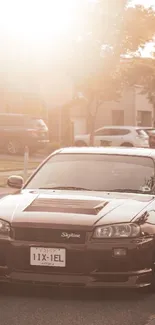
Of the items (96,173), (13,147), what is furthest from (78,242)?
(13,147)

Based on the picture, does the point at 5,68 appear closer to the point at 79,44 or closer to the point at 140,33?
the point at 79,44

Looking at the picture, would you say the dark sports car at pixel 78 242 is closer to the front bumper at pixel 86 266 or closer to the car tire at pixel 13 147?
the front bumper at pixel 86 266

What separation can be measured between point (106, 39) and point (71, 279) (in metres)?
33.2

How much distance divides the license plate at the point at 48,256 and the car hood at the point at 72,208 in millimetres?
215

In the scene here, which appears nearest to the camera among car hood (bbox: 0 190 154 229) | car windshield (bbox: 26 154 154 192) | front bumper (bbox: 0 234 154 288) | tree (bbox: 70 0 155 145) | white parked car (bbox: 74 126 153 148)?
front bumper (bbox: 0 234 154 288)

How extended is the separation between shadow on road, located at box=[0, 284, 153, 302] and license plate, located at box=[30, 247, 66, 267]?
0.35 metres

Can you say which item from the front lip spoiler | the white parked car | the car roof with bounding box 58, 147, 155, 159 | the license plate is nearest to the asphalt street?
the front lip spoiler

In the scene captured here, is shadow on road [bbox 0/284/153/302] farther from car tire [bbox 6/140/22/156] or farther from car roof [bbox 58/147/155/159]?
car tire [bbox 6/140/22/156]

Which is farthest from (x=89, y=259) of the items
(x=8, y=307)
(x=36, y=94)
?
(x=36, y=94)

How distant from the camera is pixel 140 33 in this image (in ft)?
132

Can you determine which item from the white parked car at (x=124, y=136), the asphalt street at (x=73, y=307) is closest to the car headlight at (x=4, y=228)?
the asphalt street at (x=73, y=307)

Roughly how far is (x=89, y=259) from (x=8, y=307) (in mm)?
777

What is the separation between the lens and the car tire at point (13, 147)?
38031 mm

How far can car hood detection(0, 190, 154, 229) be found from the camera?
24.4 feet
